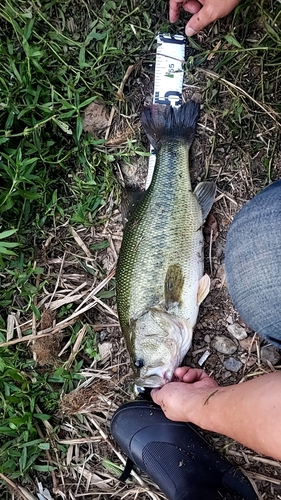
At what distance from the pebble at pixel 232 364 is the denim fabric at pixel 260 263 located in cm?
71

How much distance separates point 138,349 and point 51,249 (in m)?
0.90

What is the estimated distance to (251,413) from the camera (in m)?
1.93

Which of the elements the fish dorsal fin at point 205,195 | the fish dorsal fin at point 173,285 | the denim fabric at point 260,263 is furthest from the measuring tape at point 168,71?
the denim fabric at point 260,263

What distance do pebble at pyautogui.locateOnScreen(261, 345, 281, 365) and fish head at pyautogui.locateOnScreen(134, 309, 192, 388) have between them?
0.54 meters

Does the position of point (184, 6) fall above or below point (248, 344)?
above

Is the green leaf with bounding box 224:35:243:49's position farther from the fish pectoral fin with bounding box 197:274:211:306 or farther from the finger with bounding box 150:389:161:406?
the finger with bounding box 150:389:161:406

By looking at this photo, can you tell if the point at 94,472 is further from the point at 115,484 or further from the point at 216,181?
the point at 216,181

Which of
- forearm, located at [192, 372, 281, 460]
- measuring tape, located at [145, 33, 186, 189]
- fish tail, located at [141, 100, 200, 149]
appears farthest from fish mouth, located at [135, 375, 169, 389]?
fish tail, located at [141, 100, 200, 149]

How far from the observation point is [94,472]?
120 inches

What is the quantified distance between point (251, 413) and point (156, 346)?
0.88 meters

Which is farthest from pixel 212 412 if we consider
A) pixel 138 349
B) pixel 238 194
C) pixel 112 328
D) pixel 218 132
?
pixel 218 132

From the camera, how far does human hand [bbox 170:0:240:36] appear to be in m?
2.76

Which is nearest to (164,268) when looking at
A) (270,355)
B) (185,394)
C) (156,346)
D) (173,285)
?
(173,285)

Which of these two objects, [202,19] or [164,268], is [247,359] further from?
[202,19]
